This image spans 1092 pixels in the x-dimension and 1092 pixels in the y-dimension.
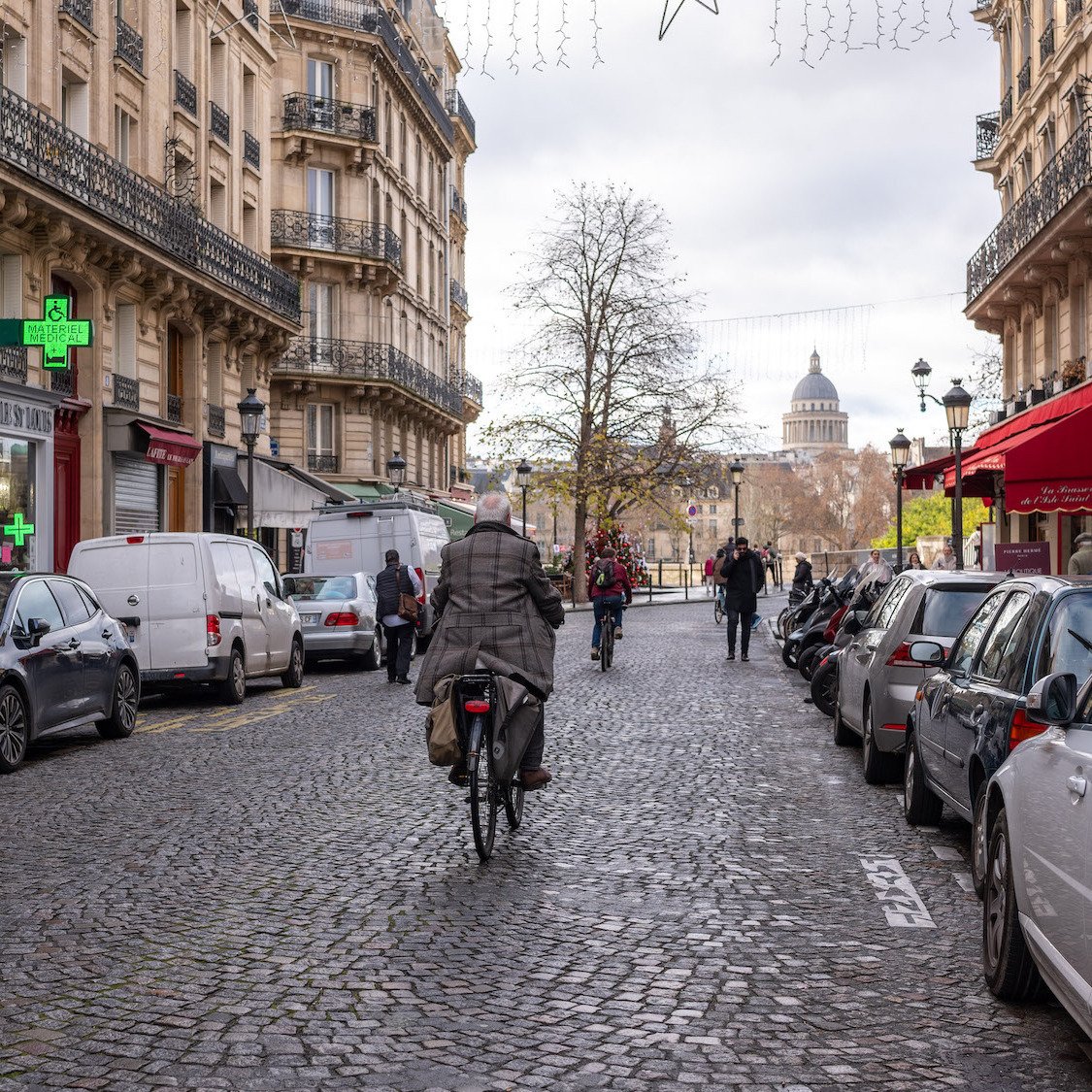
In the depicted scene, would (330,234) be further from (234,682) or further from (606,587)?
(234,682)

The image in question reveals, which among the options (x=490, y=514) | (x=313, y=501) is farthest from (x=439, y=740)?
(x=313, y=501)

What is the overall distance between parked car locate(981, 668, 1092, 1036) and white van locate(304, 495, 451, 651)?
2223cm

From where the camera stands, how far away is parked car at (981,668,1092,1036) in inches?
167

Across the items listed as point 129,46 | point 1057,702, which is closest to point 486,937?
point 1057,702

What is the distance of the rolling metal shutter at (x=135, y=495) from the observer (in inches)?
1073

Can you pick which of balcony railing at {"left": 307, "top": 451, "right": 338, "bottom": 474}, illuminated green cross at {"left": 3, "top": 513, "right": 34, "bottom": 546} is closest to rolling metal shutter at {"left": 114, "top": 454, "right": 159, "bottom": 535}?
illuminated green cross at {"left": 3, "top": 513, "right": 34, "bottom": 546}

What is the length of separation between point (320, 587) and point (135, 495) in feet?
20.5

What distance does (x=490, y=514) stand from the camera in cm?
832

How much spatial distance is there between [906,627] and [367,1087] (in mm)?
6993

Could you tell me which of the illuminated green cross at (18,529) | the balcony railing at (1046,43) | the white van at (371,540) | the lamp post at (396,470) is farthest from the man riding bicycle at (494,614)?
the lamp post at (396,470)

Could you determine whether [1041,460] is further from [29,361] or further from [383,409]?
[383,409]

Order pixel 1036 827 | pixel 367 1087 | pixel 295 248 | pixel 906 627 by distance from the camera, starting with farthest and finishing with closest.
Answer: pixel 295 248 → pixel 906 627 → pixel 1036 827 → pixel 367 1087

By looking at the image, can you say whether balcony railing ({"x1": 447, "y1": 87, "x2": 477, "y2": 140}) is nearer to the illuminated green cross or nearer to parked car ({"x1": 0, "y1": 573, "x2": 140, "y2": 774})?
the illuminated green cross

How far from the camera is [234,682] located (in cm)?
1708
